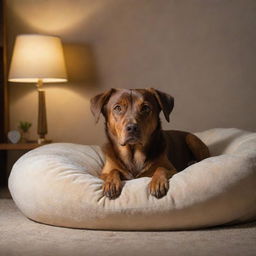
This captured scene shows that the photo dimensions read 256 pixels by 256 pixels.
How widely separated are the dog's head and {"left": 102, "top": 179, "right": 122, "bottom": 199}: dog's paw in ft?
0.86

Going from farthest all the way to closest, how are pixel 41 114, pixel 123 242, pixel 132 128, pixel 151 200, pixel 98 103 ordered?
pixel 41 114
pixel 98 103
pixel 132 128
pixel 151 200
pixel 123 242

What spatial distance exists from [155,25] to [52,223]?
2.52 meters

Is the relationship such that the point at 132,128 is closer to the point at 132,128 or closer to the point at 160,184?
the point at 132,128

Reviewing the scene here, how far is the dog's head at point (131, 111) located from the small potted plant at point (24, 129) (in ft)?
5.31

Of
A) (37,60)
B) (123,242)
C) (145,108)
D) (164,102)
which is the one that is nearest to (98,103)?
(145,108)

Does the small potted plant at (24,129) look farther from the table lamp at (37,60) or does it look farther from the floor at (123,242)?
the floor at (123,242)

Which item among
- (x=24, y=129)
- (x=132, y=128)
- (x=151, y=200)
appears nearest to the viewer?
(x=151, y=200)

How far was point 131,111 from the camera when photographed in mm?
2703

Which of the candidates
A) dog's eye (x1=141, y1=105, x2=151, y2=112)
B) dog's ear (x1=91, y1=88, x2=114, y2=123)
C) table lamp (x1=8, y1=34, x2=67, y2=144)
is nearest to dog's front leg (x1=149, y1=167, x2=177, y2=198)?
dog's eye (x1=141, y1=105, x2=151, y2=112)

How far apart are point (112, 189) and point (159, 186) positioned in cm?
24

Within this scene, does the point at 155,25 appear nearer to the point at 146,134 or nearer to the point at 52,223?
the point at 146,134

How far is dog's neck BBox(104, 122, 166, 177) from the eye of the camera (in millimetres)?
2824

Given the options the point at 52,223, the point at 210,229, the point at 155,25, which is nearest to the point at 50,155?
the point at 52,223

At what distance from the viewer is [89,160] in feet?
10.9
